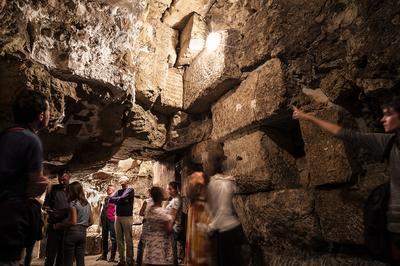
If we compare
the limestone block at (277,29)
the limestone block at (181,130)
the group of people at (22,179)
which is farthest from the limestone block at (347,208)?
the limestone block at (181,130)

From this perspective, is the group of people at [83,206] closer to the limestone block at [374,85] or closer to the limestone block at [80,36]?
the limestone block at [374,85]

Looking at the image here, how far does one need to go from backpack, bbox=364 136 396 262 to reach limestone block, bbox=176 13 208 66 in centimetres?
334

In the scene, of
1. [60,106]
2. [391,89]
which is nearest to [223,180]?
[391,89]

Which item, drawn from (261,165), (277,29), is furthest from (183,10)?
(261,165)

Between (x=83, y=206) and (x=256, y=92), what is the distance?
2.32 meters

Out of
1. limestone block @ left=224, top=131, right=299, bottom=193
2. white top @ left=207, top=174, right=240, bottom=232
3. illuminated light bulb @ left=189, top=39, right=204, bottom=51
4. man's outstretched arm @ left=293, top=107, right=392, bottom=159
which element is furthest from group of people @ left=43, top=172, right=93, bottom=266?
man's outstretched arm @ left=293, top=107, right=392, bottom=159

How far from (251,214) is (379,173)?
137 centimetres

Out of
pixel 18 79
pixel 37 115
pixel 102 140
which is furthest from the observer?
pixel 102 140

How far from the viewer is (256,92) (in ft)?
10.9

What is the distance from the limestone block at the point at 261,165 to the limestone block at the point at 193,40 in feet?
5.77

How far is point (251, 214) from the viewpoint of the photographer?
322 cm

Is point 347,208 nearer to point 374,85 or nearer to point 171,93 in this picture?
point 374,85

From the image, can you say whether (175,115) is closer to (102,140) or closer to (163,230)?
(102,140)

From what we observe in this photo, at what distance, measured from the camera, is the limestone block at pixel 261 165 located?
305 cm
